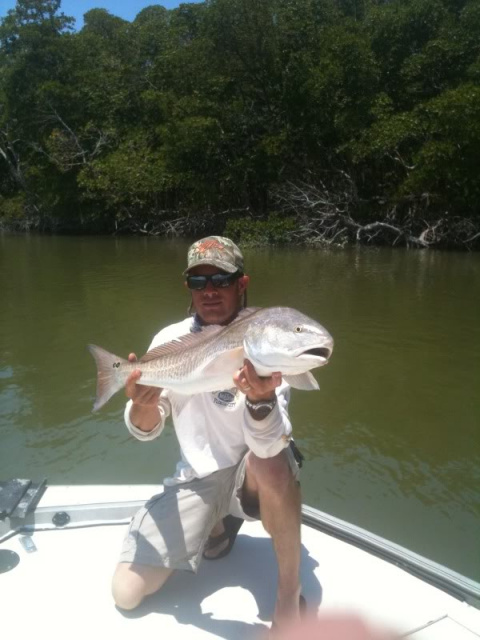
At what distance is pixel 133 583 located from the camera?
272 centimetres

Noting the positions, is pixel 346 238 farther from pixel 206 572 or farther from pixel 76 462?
pixel 206 572

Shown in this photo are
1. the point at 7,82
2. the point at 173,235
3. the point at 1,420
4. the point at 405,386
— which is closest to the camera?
the point at 1,420

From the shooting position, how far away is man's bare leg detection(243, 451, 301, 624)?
8.59 feet

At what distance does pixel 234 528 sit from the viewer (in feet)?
10.6

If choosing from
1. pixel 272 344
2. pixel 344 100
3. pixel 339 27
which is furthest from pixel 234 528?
pixel 339 27

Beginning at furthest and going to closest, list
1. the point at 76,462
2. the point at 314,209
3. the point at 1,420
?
the point at 314,209 → the point at 1,420 → the point at 76,462

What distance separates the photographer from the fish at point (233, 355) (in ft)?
7.20

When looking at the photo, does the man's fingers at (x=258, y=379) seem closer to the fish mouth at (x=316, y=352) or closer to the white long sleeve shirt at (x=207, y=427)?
the fish mouth at (x=316, y=352)

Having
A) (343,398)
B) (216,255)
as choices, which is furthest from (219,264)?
Answer: (343,398)

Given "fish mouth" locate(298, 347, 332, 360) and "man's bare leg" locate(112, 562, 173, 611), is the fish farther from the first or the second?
"man's bare leg" locate(112, 562, 173, 611)

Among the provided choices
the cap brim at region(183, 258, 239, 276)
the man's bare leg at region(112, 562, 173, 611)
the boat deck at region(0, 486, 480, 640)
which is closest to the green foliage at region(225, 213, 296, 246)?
the cap brim at region(183, 258, 239, 276)

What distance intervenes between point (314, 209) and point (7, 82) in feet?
69.8

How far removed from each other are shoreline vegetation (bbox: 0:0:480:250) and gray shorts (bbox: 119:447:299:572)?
20.8 metres

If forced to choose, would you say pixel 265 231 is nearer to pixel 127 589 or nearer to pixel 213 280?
pixel 213 280
